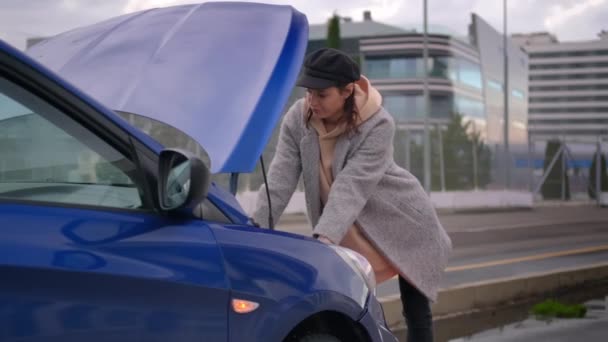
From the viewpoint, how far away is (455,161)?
37.4 metres

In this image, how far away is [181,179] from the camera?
2787 mm

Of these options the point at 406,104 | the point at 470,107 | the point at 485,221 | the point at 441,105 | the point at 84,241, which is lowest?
the point at 485,221

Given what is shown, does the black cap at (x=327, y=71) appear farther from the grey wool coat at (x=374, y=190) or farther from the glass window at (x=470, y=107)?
the glass window at (x=470, y=107)

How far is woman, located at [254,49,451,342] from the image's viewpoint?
4.00 m

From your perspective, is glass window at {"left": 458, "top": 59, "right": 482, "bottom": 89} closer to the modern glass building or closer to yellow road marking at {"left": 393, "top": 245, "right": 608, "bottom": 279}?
the modern glass building

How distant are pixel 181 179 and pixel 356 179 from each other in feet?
4.47

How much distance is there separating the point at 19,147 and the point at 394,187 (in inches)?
80.2

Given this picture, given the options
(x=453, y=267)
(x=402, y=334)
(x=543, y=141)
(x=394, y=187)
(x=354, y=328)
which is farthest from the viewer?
(x=543, y=141)

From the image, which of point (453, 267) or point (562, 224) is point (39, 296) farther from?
point (562, 224)

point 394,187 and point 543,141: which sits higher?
point 394,187

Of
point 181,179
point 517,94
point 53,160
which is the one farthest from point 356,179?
point 517,94

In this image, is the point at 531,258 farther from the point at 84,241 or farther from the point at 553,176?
the point at 553,176

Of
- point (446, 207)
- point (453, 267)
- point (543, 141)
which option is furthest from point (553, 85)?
point (453, 267)

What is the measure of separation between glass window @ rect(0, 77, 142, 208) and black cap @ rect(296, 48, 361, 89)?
132 cm
